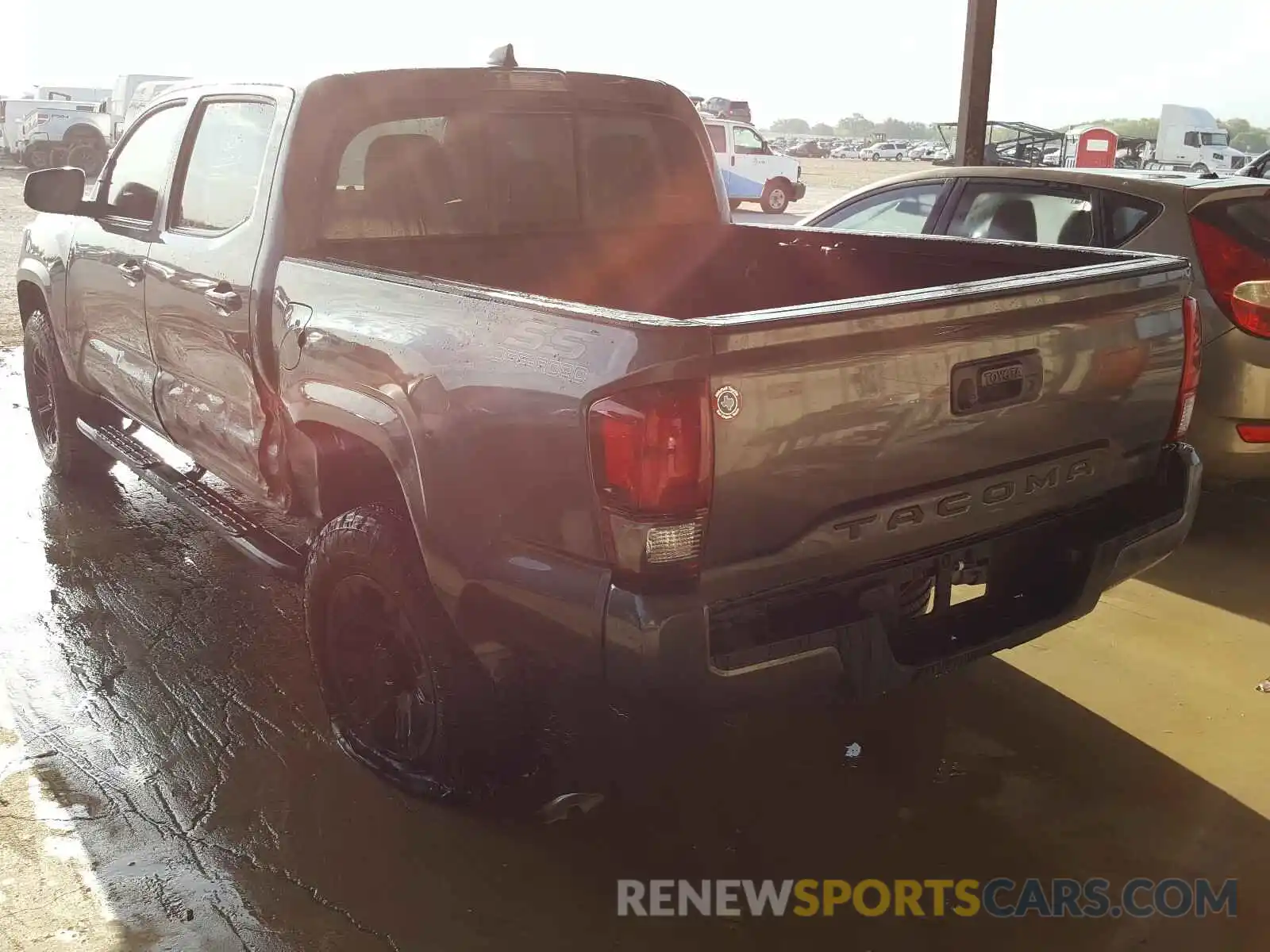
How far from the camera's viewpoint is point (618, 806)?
3.15 m

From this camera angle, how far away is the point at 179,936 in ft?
8.57

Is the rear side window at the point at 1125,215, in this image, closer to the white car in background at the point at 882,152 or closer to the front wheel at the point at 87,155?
the front wheel at the point at 87,155

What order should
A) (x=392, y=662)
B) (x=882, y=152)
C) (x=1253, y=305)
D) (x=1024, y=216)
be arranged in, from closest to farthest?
(x=392, y=662)
(x=1253, y=305)
(x=1024, y=216)
(x=882, y=152)

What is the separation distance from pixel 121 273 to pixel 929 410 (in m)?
3.22

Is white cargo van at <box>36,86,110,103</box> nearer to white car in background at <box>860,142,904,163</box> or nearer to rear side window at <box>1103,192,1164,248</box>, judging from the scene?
rear side window at <box>1103,192,1164,248</box>

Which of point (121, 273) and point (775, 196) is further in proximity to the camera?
point (775, 196)

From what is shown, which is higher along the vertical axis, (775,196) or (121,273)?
(121,273)

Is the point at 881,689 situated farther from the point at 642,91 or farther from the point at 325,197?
the point at 642,91

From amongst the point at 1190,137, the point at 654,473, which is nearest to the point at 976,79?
the point at 654,473

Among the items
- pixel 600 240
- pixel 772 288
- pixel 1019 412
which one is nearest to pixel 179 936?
pixel 1019 412

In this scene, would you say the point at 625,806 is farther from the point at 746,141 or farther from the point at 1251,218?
the point at 746,141

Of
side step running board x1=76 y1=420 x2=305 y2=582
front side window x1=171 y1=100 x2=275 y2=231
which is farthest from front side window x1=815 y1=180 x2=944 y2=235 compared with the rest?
side step running board x1=76 y1=420 x2=305 y2=582

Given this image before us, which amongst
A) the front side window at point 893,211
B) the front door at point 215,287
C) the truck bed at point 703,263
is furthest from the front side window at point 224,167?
the front side window at point 893,211
